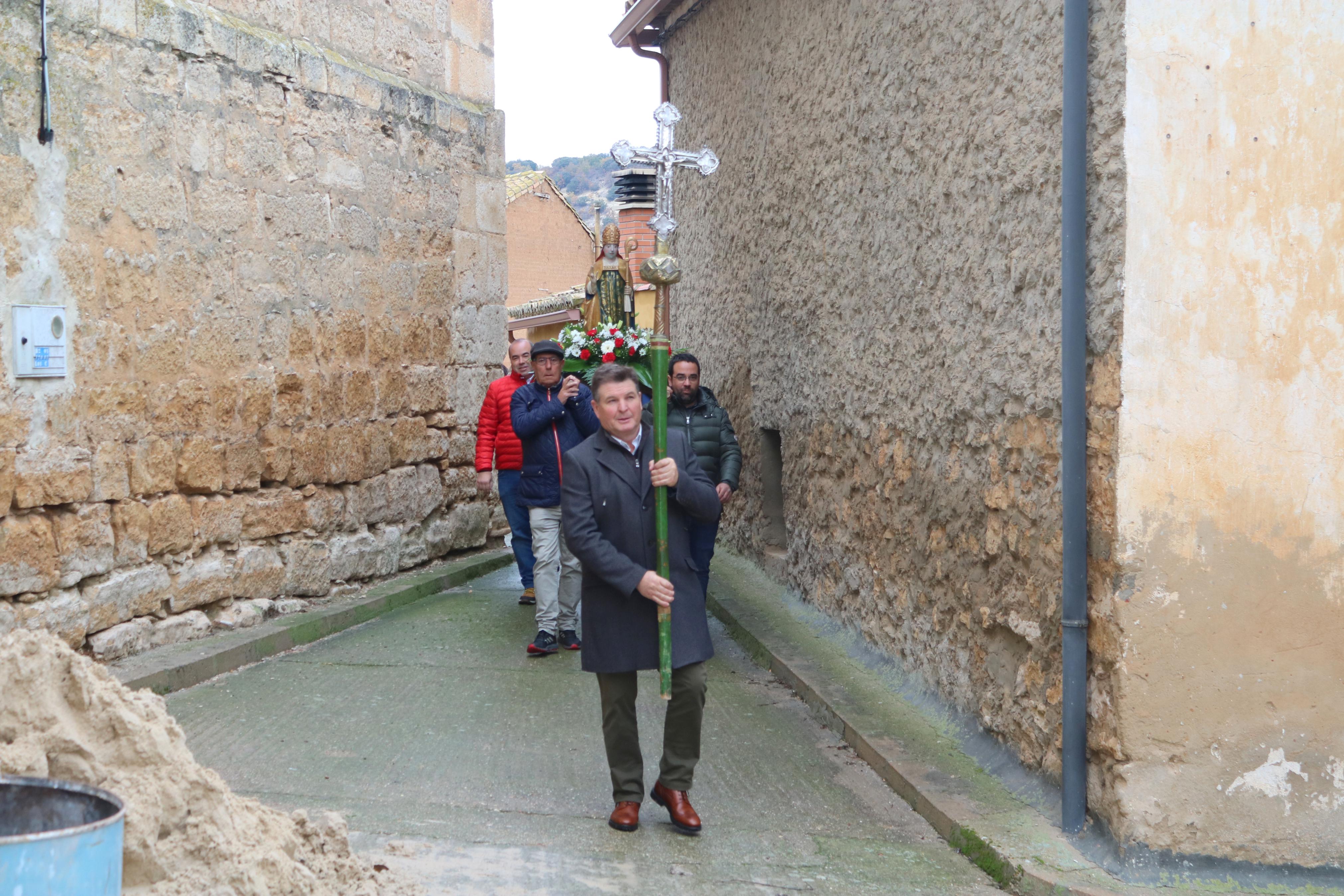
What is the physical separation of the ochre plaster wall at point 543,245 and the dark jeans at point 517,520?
22323mm

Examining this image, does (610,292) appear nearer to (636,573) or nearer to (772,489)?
(772,489)

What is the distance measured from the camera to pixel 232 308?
7215 millimetres

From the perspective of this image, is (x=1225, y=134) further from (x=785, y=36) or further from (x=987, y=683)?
(x=785, y=36)

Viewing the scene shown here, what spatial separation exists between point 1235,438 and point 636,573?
1933 millimetres

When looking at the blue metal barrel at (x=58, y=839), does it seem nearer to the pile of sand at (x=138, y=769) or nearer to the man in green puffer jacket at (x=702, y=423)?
the pile of sand at (x=138, y=769)

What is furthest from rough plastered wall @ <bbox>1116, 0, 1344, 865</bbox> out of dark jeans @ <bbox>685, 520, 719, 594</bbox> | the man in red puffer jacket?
the man in red puffer jacket

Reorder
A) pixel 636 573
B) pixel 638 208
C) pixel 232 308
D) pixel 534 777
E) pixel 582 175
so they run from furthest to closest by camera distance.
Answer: pixel 582 175 → pixel 638 208 → pixel 232 308 → pixel 534 777 → pixel 636 573

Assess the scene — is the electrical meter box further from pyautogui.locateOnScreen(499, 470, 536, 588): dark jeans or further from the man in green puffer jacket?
the man in green puffer jacket

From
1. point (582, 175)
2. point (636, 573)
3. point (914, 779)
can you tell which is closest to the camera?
point (636, 573)

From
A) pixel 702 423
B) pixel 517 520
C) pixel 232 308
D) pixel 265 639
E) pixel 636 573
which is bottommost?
pixel 265 639

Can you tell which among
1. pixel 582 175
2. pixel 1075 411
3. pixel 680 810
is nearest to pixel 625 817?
pixel 680 810

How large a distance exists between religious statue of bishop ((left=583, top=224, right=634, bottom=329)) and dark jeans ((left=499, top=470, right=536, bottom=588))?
1166mm

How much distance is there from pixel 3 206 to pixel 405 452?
3.84 m

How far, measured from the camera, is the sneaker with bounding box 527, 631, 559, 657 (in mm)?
7086
